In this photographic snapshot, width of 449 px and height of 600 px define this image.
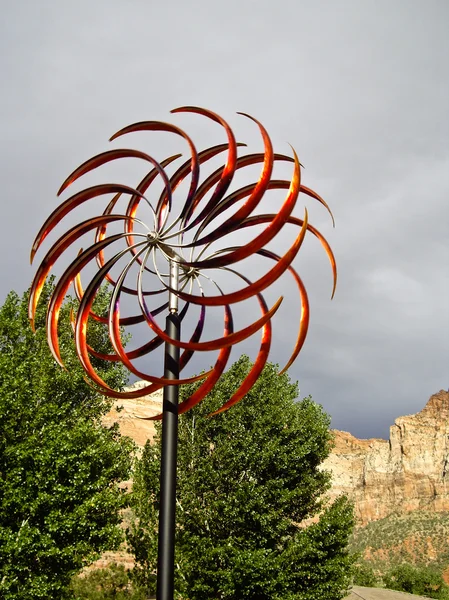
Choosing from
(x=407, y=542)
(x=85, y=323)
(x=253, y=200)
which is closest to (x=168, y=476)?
(x=85, y=323)

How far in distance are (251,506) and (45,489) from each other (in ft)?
25.1

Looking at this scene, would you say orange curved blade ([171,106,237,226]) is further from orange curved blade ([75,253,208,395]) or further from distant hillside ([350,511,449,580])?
distant hillside ([350,511,449,580])

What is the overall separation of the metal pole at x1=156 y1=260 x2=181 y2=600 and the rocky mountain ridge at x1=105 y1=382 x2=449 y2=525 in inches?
3590

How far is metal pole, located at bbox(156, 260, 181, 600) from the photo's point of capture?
670 centimetres

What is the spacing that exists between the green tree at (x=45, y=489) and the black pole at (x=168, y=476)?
9.91m

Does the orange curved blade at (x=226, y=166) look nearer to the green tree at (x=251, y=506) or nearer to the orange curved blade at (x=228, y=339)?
the orange curved blade at (x=228, y=339)

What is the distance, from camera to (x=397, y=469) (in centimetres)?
11656

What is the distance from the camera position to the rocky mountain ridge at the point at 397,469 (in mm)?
104875

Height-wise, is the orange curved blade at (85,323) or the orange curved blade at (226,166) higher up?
the orange curved blade at (226,166)

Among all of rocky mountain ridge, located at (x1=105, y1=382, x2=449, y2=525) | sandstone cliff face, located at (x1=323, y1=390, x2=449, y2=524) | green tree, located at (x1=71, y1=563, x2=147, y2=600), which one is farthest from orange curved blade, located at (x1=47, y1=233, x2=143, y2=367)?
sandstone cliff face, located at (x1=323, y1=390, x2=449, y2=524)

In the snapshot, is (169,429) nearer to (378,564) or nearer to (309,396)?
(309,396)

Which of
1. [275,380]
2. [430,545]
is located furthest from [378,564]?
[275,380]

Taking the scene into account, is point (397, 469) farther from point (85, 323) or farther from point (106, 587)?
point (85, 323)

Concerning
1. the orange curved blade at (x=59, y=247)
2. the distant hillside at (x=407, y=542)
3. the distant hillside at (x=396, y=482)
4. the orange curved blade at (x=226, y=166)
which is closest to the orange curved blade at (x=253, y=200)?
the orange curved blade at (x=226, y=166)
